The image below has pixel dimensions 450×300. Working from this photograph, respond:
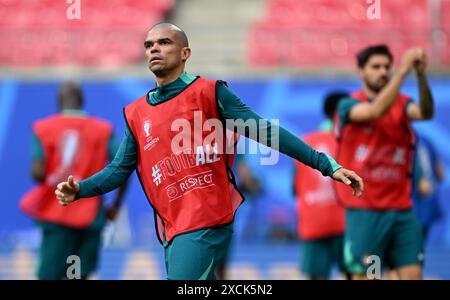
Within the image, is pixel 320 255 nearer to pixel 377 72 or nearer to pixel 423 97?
pixel 377 72

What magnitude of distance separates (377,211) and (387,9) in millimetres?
11668

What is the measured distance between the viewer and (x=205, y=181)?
18.7 feet

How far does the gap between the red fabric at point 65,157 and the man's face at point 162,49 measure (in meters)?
3.23

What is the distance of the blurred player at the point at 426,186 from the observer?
388 inches

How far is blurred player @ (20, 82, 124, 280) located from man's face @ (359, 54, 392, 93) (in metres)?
2.49

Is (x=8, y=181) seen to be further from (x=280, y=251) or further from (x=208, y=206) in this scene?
(x=208, y=206)

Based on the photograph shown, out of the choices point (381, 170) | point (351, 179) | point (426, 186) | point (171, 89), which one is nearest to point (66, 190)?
point (171, 89)

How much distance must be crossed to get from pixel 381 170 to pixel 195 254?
2.59 metres

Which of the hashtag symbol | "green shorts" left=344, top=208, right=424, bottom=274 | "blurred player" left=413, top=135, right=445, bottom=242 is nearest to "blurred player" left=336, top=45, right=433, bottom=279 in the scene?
"green shorts" left=344, top=208, right=424, bottom=274

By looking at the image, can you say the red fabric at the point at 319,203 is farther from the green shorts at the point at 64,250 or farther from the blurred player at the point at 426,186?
the green shorts at the point at 64,250

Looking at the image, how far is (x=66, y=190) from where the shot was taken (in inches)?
225

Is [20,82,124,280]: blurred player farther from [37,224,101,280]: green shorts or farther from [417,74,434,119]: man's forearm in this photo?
[417,74,434,119]: man's forearm

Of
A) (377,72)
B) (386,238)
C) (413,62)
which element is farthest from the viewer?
(377,72)

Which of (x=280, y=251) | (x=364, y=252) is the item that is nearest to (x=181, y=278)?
(x=364, y=252)
